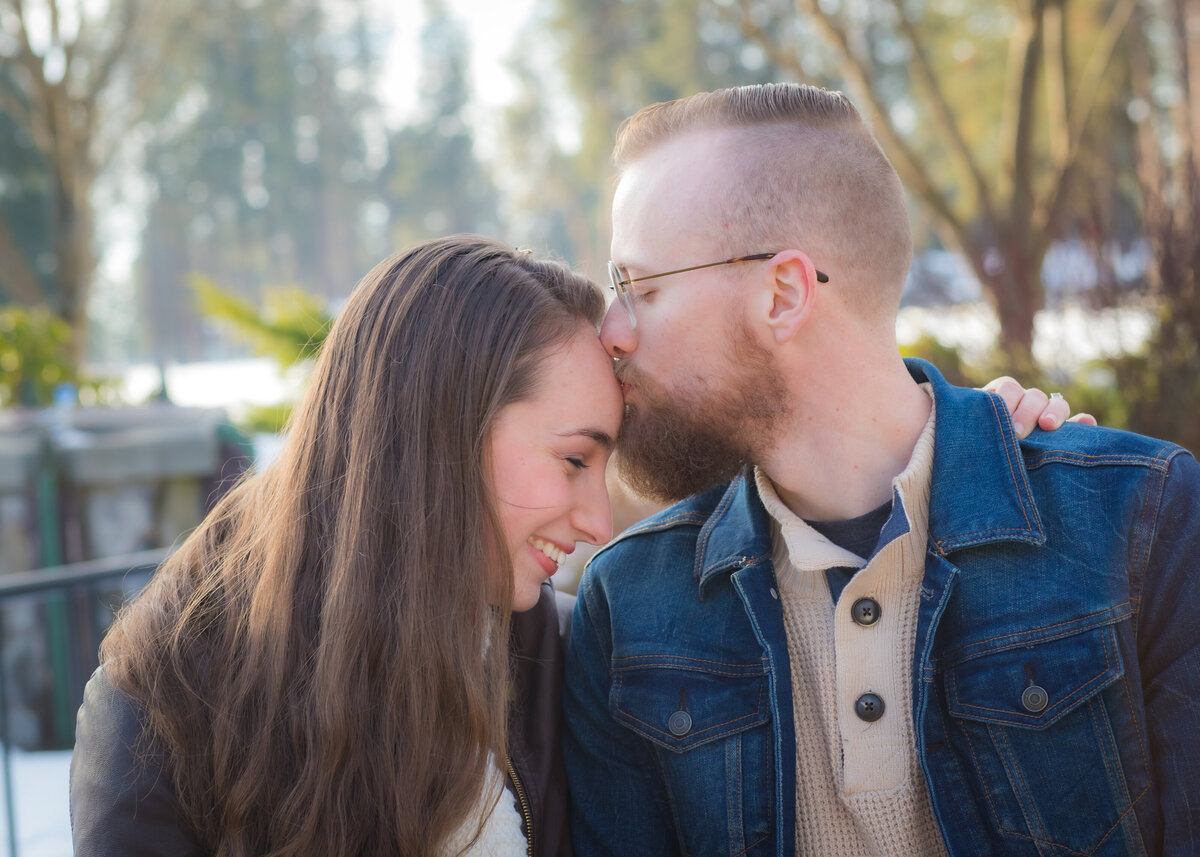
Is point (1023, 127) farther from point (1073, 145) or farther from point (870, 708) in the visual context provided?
point (870, 708)

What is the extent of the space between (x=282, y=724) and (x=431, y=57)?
66104mm

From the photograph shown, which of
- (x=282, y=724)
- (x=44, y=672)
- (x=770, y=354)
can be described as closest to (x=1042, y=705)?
(x=770, y=354)

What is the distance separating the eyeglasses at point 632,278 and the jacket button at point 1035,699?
1.05m

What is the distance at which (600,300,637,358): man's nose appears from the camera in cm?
254

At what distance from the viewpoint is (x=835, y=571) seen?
2.37 m

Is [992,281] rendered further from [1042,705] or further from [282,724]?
[282,724]

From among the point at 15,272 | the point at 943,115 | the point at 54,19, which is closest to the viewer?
the point at 943,115

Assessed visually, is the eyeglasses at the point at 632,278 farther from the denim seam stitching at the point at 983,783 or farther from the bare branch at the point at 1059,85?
the bare branch at the point at 1059,85

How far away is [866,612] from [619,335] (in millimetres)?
898

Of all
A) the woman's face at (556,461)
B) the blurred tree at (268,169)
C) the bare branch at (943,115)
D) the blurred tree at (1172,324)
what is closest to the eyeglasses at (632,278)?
the woman's face at (556,461)

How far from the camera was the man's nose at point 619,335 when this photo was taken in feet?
8.35

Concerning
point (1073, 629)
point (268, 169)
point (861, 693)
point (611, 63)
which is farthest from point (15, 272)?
point (268, 169)

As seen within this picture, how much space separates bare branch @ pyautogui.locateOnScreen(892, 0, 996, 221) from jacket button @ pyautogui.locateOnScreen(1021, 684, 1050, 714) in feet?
21.4

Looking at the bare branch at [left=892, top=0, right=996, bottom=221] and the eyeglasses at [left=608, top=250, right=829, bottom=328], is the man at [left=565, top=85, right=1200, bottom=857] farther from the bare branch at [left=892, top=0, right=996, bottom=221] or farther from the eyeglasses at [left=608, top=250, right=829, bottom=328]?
the bare branch at [left=892, top=0, right=996, bottom=221]
